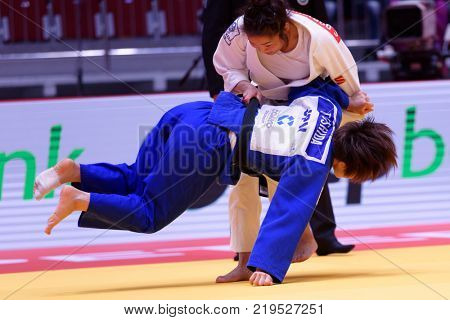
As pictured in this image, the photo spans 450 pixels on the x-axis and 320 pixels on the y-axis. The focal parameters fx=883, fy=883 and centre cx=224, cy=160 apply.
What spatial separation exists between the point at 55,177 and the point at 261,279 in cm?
72

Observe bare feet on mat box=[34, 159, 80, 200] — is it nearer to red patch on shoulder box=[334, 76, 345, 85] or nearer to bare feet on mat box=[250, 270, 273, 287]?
bare feet on mat box=[250, 270, 273, 287]

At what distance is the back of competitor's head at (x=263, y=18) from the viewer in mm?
2689

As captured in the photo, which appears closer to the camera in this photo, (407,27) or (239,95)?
(239,95)

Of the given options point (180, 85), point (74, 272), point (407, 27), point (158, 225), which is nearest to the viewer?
point (158, 225)

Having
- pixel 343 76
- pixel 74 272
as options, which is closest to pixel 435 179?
pixel 343 76

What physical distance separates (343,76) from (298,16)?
25 centimetres

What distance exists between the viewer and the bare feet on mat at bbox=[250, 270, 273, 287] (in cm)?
261

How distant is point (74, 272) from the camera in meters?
3.35

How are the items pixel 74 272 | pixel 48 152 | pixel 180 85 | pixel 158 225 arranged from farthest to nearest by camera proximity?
pixel 180 85 → pixel 48 152 → pixel 74 272 → pixel 158 225

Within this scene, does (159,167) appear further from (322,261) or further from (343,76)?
(322,261)

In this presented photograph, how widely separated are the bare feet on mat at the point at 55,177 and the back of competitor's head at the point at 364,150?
32.7 inches

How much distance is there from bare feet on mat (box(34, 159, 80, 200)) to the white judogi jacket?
0.60 m

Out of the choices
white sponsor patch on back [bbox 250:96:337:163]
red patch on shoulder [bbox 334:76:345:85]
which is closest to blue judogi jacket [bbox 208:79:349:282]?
white sponsor patch on back [bbox 250:96:337:163]

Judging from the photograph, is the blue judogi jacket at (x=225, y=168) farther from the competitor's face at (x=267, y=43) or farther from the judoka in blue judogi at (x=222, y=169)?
the competitor's face at (x=267, y=43)
